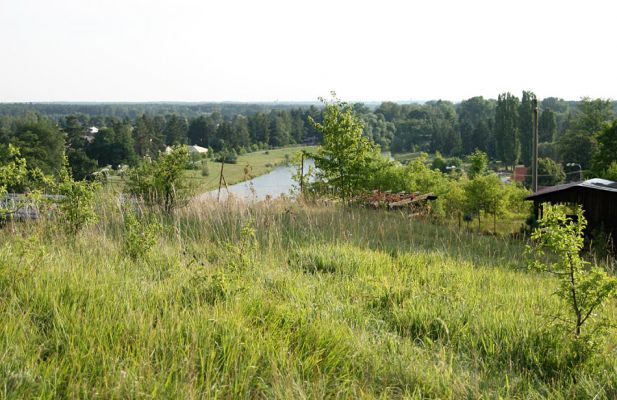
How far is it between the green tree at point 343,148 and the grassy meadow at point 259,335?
12.3 m

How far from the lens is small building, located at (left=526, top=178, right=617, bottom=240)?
14961 millimetres

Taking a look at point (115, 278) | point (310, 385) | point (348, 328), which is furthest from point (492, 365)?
point (115, 278)

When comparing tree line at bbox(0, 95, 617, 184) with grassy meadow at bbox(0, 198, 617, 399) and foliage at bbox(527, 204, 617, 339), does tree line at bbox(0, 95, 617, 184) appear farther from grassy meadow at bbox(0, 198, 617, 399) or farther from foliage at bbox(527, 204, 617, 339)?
foliage at bbox(527, 204, 617, 339)

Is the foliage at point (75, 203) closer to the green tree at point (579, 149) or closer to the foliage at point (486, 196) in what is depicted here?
the foliage at point (486, 196)

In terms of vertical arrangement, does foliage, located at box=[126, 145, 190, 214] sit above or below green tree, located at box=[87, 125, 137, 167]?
above

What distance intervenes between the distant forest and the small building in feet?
63.6

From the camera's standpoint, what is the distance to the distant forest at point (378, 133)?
43469 mm

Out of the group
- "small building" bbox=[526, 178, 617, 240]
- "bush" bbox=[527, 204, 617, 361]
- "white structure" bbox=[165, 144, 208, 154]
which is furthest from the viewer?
"small building" bbox=[526, 178, 617, 240]

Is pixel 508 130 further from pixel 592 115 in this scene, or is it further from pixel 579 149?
pixel 579 149

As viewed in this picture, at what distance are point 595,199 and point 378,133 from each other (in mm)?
94247

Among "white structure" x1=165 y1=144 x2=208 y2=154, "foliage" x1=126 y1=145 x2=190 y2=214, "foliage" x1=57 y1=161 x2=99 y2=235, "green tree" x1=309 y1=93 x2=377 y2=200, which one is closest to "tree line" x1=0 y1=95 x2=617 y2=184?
"green tree" x1=309 y1=93 x2=377 y2=200

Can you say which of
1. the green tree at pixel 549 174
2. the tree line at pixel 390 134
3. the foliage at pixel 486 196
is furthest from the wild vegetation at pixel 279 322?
the green tree at pixel 549 174

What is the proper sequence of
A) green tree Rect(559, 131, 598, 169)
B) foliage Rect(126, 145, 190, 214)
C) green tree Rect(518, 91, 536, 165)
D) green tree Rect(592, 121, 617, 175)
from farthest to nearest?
1. green tree Rect(518, 91, 536, 165)
2. green tree Rect(559, 131, 598, 169)
3. green tree Rect(592, 121, 617, 175)
4. foliage Rect(126, 145, 190, 214)

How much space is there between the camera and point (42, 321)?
11.3ft
